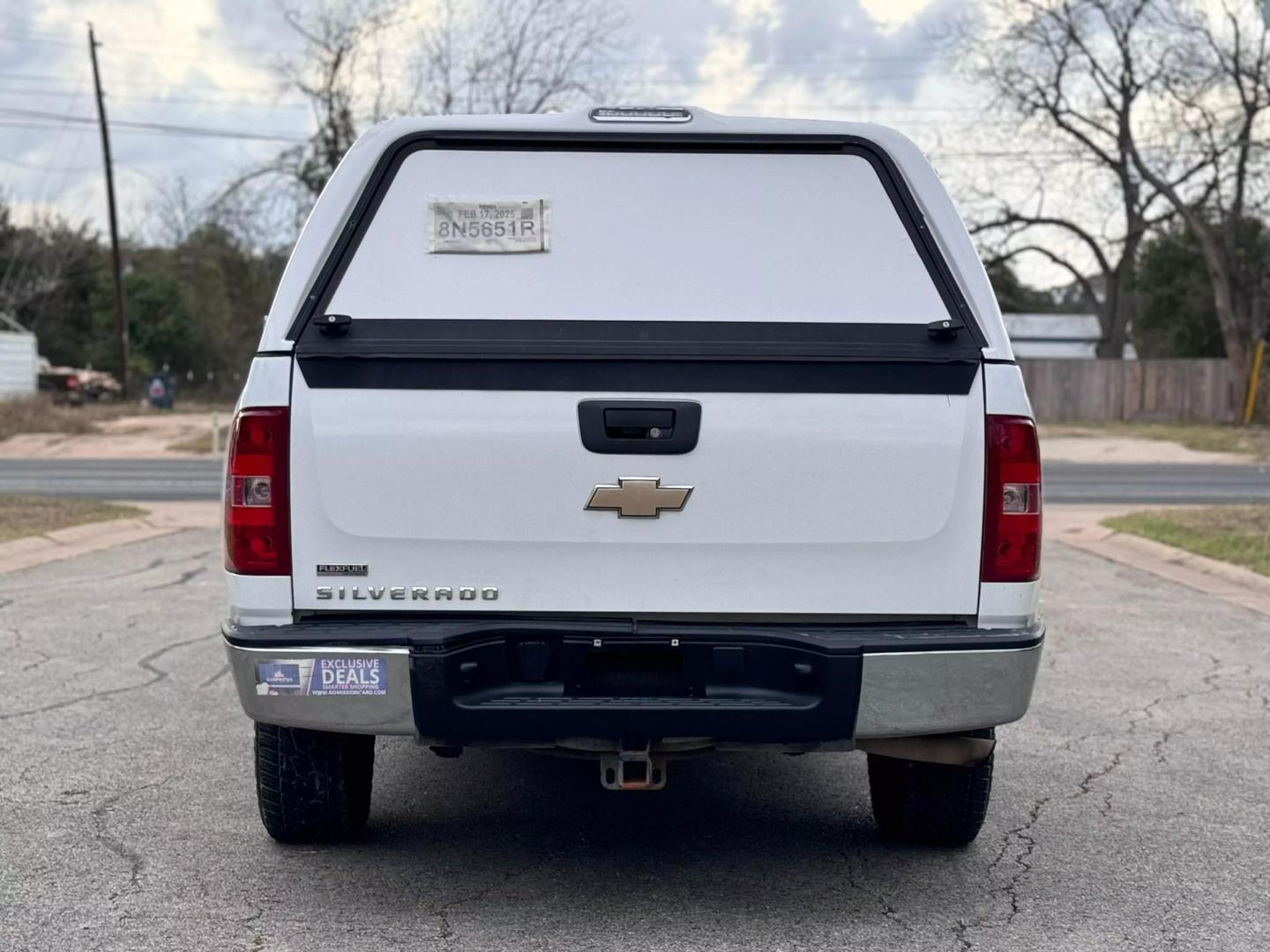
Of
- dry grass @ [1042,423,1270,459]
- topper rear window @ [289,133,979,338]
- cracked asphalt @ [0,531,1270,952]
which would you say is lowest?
dry grass @ [1042,423,1270,459]

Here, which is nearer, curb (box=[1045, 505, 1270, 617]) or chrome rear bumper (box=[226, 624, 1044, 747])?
chrome rear bumper (box=[226, 624, 1044, 747])

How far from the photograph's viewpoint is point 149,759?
5918mm

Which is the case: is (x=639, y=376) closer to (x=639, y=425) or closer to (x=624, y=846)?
(x=639, y=425)

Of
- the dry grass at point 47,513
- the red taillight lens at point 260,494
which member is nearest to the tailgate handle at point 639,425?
the red taillight lens at point 260,494

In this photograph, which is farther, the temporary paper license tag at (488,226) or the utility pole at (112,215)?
the utility pole at (112,215)

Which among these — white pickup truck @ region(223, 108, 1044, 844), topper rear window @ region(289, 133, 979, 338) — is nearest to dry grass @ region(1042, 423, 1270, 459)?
topper rear window @ region(289, 133, 979, 338)

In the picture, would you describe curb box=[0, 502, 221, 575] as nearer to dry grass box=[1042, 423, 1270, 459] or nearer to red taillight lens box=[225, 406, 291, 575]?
red taillight lens box=[225, 406, 291, 575]

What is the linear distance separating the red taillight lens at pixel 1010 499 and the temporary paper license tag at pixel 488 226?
1.35 m

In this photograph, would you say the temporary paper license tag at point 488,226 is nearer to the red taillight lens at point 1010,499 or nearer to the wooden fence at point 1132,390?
the red taillight lens at point 1010,499

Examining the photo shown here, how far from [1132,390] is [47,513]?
32534 millimetres

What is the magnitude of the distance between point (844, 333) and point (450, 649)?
1346 millimetres

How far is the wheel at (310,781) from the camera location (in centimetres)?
453

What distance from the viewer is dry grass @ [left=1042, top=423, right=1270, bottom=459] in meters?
29.4

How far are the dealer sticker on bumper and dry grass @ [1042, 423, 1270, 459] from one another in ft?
79.4
